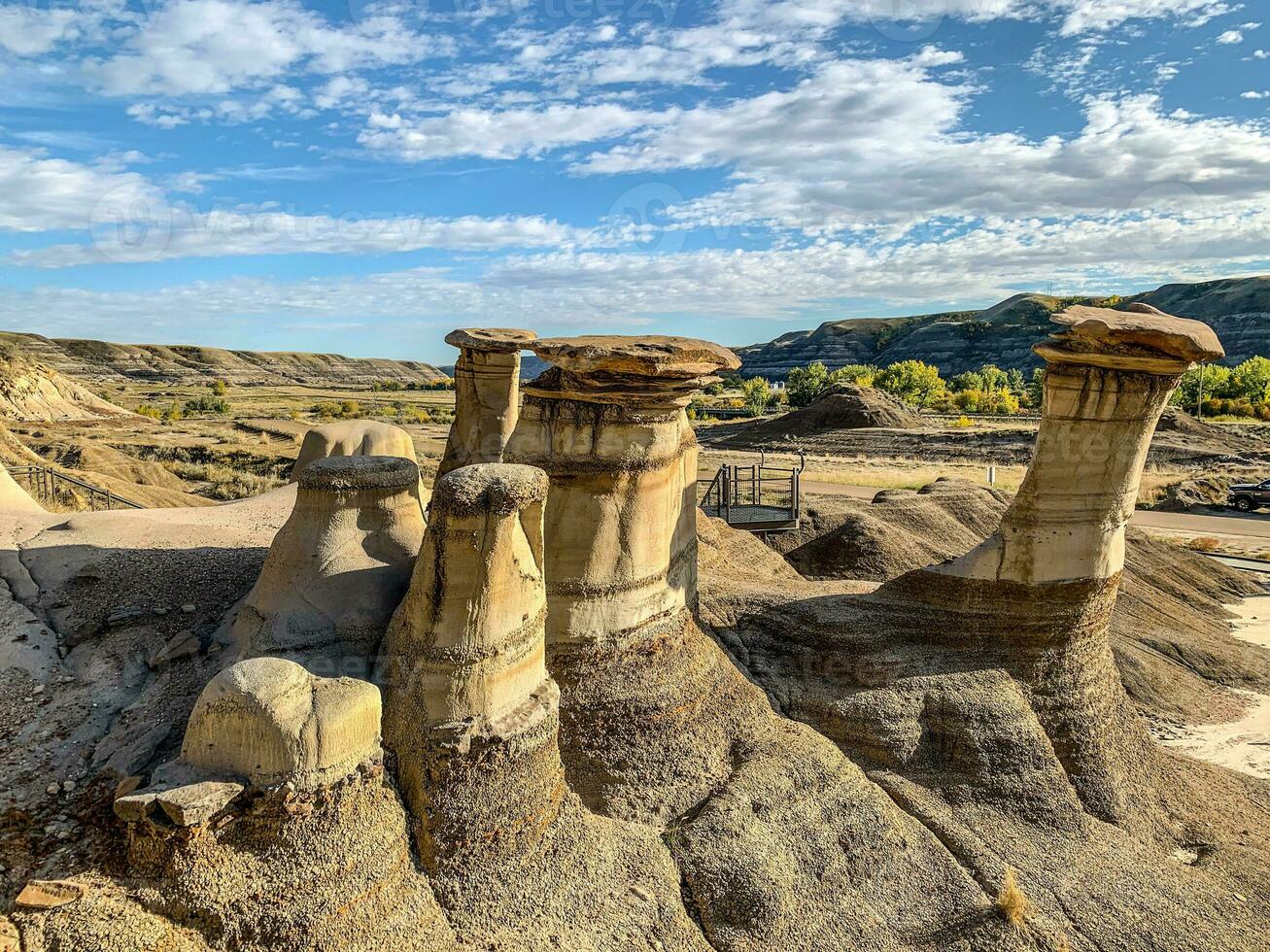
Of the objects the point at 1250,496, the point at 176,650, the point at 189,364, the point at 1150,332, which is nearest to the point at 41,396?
the point at 176,650

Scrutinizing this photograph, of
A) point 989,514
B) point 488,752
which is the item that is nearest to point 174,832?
point 488,752

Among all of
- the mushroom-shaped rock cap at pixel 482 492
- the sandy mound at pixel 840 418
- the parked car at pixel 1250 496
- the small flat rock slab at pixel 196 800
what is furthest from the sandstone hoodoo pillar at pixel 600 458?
the sandy mound at pixel 840 418

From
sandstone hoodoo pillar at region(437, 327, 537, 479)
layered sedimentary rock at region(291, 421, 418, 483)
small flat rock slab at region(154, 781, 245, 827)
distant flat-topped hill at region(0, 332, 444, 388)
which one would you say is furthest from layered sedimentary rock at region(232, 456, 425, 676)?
distant flat-topped hill at region(0, 332, 444, 388)

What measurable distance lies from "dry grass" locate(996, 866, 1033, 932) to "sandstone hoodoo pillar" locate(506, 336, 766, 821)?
7.90 ft

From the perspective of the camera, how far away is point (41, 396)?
48250 millimetres

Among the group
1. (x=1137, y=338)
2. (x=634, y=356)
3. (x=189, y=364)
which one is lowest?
(x=189, y=364)

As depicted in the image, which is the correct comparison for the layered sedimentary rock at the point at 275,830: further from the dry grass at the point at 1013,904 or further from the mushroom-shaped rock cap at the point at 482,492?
the dry grass at the point at 1013,904

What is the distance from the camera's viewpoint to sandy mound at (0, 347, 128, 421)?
148 ft

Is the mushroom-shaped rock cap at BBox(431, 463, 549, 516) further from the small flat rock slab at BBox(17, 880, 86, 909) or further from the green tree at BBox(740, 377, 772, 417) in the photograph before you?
the green tree at BBox(740, 377, 772, 417)

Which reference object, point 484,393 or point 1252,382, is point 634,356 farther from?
point 1252,382

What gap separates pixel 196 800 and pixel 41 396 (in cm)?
5299

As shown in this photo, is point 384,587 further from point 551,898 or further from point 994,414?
point 994,414

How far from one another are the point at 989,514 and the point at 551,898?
54.6ft

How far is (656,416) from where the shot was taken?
792 centimetres
